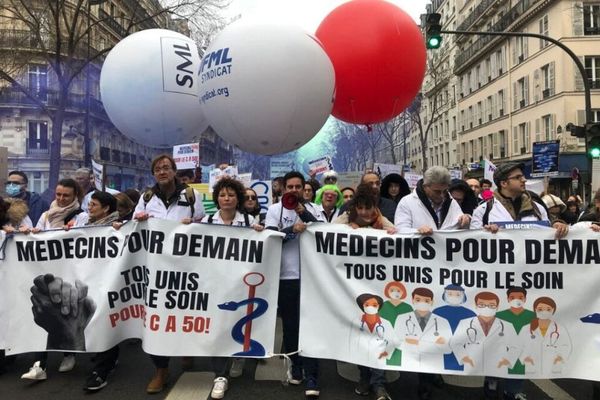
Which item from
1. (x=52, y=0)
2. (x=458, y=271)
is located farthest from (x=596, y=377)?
(x=52, y=0)

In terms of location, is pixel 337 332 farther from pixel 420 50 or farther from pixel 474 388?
pixel 420 50

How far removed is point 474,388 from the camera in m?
4.47

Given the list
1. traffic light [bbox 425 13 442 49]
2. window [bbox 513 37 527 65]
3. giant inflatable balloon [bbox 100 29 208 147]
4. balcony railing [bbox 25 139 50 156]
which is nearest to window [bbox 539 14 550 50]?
window [bbox 513 37 527 65]

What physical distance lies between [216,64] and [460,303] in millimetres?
3002

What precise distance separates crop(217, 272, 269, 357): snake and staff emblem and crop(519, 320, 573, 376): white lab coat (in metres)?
2.06

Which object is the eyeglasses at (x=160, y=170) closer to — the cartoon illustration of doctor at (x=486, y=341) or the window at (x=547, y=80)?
the cartoon illustration of doctor at (x=486, y=341)

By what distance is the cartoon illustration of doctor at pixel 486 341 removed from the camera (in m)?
4.09

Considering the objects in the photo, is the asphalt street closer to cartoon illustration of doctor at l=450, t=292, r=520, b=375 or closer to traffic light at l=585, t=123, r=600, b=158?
cartoon illustration of doctor at l=450, t=292, r=520, b=375

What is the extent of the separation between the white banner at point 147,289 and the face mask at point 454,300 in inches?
54.5

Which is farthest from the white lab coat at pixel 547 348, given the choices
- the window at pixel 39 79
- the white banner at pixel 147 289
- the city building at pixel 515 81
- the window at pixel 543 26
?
the window at pixel 39 79

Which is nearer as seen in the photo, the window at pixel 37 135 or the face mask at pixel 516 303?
the face mask at pixel 516 303

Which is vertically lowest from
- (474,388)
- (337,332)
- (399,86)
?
(474,388)

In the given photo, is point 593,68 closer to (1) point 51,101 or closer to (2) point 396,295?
(2) point 396,295

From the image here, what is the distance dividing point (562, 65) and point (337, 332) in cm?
3348
